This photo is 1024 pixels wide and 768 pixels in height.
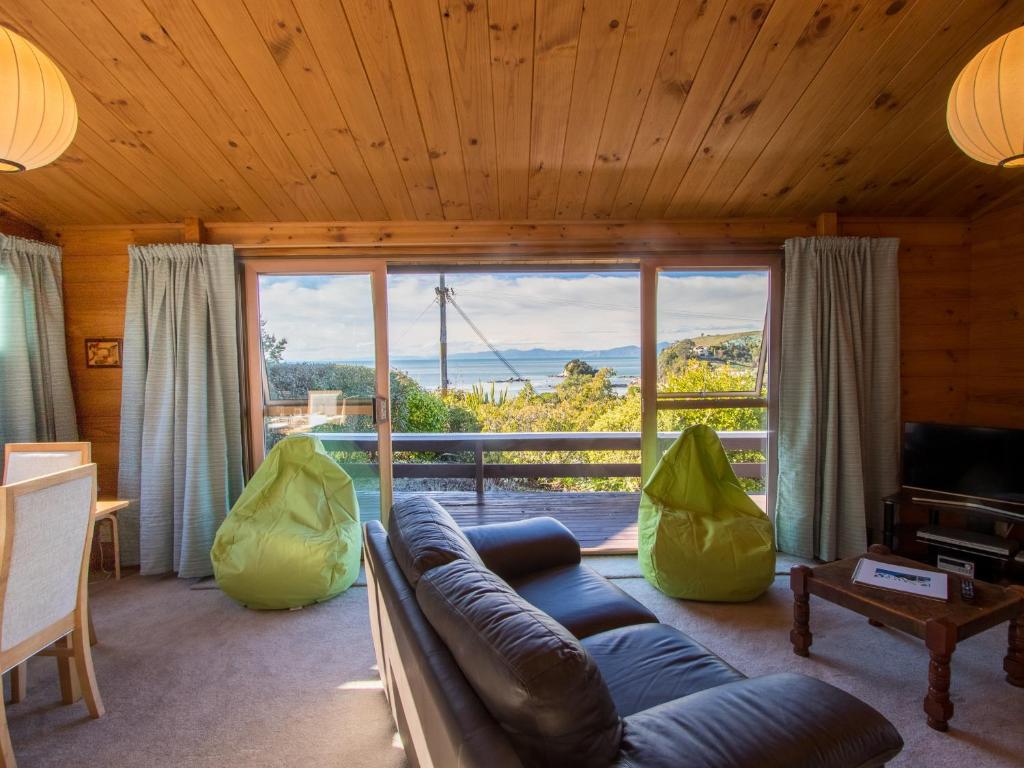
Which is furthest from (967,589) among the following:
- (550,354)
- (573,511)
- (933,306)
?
(550,354)

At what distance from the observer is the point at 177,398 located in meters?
3.21

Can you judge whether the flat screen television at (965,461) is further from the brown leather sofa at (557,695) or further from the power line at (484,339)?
the power line at (484,339)

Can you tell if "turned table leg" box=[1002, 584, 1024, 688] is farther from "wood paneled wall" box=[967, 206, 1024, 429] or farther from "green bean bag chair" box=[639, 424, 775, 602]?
"wood paneled wall" box=[967, 206, 1024, 429]

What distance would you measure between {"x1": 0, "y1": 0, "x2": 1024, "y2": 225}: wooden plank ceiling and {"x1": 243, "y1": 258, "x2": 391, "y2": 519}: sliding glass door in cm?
41

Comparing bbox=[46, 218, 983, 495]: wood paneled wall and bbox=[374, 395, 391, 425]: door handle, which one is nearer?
bbox=[46, 218, 983, 495]: wood paneled wall

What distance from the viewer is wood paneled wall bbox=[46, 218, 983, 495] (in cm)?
336

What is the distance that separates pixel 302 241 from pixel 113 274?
1.21 m

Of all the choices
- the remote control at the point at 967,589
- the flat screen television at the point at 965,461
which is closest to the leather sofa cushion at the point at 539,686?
the remote control at the point at 967,589

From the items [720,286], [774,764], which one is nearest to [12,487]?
[774,764]

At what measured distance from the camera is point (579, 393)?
310 inches

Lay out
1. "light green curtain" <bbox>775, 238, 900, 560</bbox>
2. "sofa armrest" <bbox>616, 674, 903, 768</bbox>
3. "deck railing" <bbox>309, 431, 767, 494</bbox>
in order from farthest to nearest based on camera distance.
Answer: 1. "deck railing" <bbox>309, 431, 767, 494</bbox>
2. "light green curtain" <bbox>775, 238, 900, 560</bbox>
3. "sofa armrest" <bbox>616, 674, 903, 768</bbox>

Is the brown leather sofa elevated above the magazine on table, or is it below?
above

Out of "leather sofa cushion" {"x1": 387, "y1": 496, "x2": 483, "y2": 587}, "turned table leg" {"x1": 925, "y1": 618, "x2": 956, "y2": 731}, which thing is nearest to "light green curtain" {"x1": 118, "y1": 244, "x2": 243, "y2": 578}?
"leather sofa cushion" {"x1": 387, "y1": 496, "x2": 483, "y2": 587}

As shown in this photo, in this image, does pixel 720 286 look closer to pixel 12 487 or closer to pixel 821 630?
pixel 821 630
